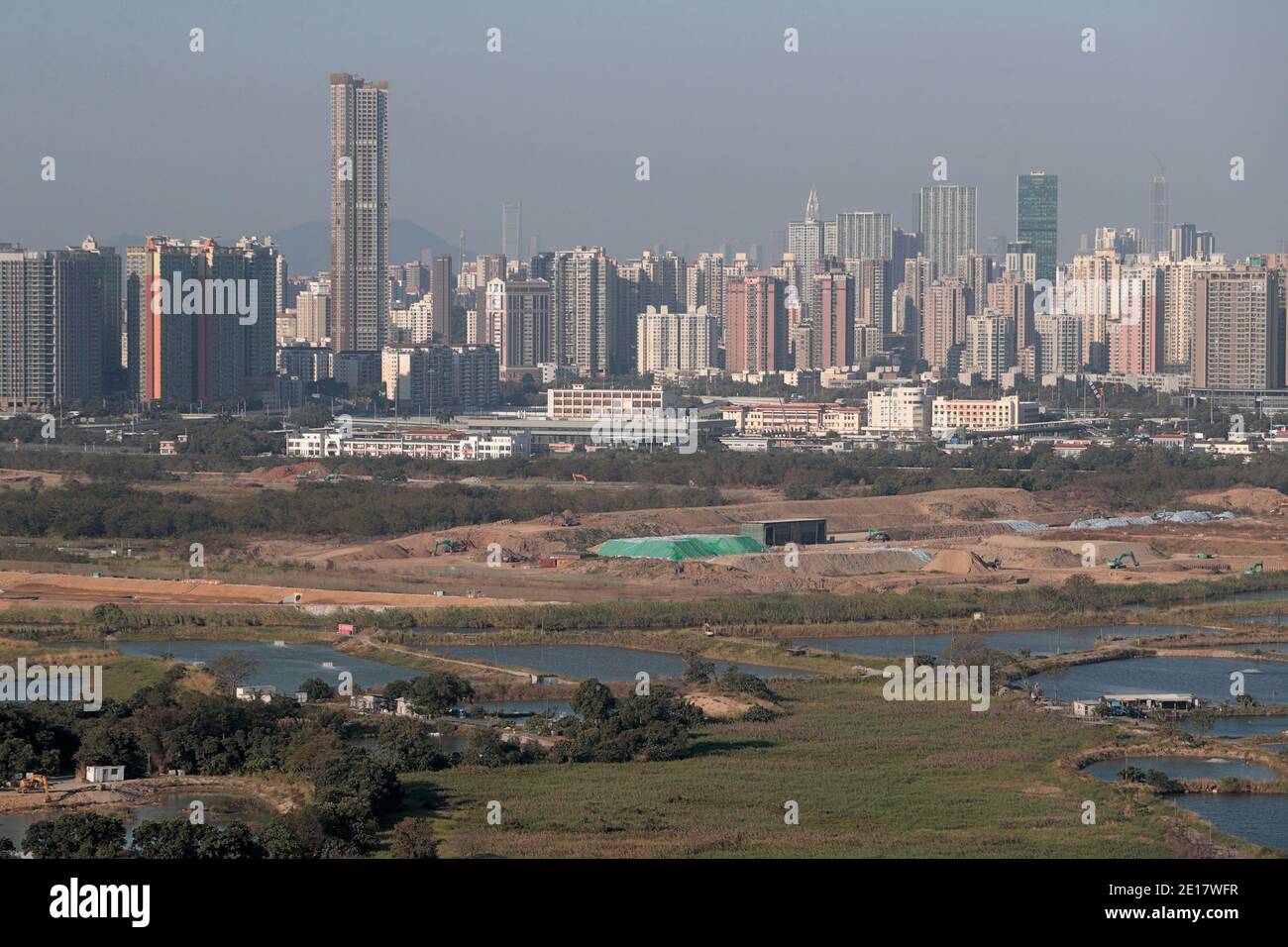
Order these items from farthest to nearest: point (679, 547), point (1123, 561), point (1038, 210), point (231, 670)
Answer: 1. point (1038, 210)
2. point (1123, 561)
3. point (679, 547)
4. point (231, 670)

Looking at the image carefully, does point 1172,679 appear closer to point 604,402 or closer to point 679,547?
point 679,547

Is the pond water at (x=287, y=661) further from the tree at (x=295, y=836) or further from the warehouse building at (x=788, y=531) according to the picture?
the warehouse building at (x=788, y=531)

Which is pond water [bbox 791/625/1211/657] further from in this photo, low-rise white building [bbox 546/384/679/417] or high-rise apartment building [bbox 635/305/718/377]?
high-rise apartment building [bbox 635/305/718/377]

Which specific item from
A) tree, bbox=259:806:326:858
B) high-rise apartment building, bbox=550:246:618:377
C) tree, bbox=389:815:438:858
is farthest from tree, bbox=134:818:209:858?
high-rise apartment building, bbox=550:246:618:377

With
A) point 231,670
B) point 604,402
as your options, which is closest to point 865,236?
point 604,402

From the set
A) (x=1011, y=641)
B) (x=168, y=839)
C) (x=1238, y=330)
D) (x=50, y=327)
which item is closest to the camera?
(x=168, y=839)
